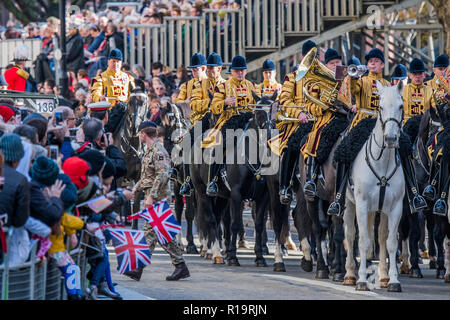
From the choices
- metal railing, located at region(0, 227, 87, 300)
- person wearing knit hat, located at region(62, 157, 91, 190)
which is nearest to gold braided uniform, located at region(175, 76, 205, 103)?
person wearing knit hat, located at region(62, 157, 91, 190)

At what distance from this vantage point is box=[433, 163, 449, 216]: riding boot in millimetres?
16172

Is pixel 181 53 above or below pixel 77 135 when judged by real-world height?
above

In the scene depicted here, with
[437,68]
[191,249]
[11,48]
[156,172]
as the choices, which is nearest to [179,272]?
[156,172]

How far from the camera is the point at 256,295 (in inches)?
554

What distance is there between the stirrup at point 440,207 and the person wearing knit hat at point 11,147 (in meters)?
7.40

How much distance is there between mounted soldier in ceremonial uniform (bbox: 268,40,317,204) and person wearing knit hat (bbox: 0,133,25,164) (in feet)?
25.3

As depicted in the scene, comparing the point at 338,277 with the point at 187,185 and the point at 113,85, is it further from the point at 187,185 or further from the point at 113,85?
the point at 113,85

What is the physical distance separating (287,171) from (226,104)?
1555mm

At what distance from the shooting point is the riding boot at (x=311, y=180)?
16.8 metres

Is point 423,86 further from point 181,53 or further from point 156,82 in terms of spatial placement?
point 181,53

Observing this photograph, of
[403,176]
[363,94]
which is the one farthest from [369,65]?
[403,176]

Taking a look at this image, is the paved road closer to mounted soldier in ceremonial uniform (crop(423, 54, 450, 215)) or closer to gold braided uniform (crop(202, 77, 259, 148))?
mounted soldier in ceremonial uniform (crop(423, 54, 450, 215))
